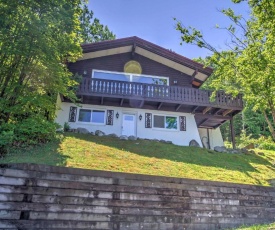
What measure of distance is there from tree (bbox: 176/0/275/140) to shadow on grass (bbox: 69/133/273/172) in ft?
7.71

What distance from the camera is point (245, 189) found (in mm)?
6902

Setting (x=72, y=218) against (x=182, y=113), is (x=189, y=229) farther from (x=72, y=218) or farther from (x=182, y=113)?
(x=182, y=113)

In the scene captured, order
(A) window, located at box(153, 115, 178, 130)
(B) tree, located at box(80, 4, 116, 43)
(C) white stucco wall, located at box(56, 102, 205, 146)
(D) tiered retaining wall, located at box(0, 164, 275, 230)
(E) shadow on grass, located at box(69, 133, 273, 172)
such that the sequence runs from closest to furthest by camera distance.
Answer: (D) tiered retaining wall, located at box(0, 164, 275, 230), (E) shadow on grass, located at box(69, 133, 273, 172), (C) white stucco wall, located at box(56, 102, 205, 146), (A) window, located at box(153, 115, 178, 130), (B) tree, located at box(80, 4, 116, 43)

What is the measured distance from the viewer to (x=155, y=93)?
598 inches

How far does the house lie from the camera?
14828mm

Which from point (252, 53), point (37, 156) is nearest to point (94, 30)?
point (252, 53)

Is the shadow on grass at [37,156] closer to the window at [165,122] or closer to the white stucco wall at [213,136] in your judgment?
the window at [165,122]

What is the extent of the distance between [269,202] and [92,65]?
1291 cm

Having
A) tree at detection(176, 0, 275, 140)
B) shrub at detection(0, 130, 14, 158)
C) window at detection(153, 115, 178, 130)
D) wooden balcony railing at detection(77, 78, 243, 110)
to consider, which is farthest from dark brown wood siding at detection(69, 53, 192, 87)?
shrub at detection(0, 130, 14, 158)

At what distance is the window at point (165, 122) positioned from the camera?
15629mm

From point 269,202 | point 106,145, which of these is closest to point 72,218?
point 269,202

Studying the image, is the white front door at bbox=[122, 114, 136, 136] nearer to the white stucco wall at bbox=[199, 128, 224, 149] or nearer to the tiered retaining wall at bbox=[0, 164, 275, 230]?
the white stucco wall at bbox=[199, 128, 224, 149]

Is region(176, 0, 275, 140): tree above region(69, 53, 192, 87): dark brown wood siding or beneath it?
beneath

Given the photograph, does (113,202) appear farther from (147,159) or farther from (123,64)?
(123,64)
